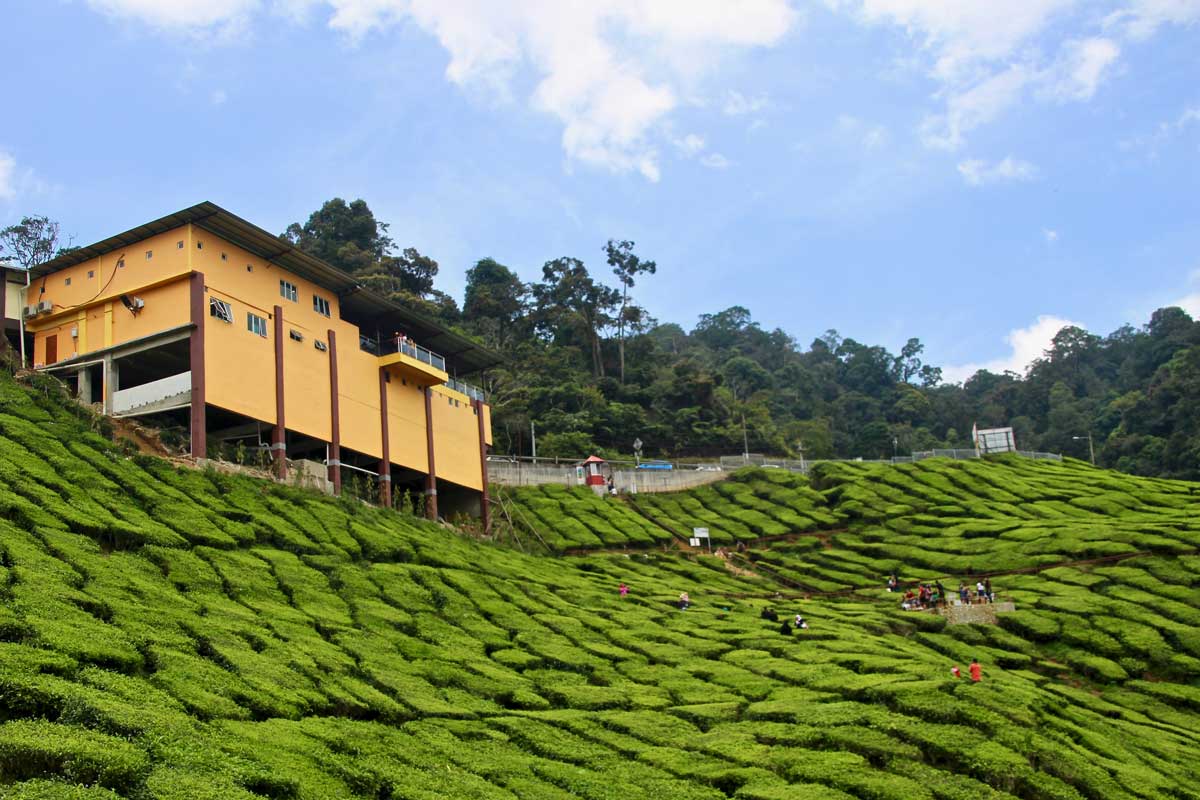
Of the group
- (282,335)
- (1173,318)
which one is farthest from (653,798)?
(1173,318)

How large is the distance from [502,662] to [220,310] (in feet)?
59.0

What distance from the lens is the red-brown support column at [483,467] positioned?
5259 centimetres

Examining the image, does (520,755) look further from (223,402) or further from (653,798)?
(223,402)

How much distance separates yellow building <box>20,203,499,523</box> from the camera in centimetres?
3869

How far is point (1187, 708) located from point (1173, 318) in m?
104

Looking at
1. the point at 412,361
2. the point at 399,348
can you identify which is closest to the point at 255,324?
the point at 399,348

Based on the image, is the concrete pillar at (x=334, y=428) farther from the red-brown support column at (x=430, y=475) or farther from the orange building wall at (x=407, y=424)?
the red-brown support column at (x=430, y=475)

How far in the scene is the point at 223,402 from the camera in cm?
3803

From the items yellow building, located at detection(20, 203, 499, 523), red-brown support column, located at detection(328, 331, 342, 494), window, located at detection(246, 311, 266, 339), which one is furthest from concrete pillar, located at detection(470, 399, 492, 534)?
window, located at detection(246, 311, 266, 339)

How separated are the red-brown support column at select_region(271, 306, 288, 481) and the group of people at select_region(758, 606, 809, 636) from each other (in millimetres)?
17273

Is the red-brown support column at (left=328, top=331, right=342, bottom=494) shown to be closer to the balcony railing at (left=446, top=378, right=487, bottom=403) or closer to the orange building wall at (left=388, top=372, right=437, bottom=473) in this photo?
the orange building wall at (left=388, top=372, right=437, bottom=473)

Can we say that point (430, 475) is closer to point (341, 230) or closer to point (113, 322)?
point (113, 322)

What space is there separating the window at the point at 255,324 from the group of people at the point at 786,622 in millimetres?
20420

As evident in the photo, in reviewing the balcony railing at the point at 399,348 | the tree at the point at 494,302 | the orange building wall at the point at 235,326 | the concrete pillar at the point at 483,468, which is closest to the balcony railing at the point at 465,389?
the concrete pillar at the point at 483,468
